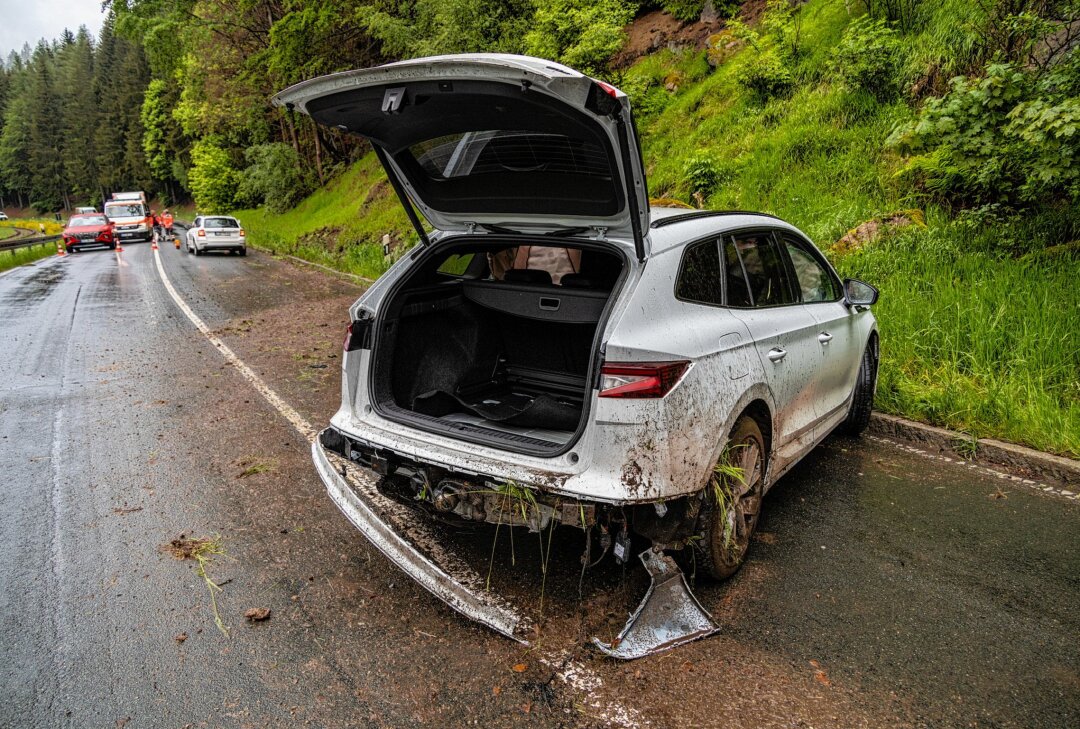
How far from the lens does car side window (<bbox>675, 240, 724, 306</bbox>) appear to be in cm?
337

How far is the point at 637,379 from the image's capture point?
115 inches

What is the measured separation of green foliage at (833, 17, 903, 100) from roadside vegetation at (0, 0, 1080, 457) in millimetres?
28

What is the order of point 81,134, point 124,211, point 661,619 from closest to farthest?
point 661,619 → point 124,211 → point 81,134

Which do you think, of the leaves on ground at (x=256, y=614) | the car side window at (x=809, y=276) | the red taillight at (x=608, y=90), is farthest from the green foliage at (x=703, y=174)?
the leaves on ground at (x=256, y=614)

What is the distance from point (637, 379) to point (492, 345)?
2.11m

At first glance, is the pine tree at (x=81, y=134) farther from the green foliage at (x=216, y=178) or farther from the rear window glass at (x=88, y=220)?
the rear window glass at (x=88, y=220)

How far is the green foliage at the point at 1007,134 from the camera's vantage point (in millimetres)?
5926

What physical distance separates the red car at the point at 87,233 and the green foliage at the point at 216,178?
43.4ft

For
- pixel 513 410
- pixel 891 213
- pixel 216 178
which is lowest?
pixel 513 410

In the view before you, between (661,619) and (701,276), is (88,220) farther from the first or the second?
(661,619)

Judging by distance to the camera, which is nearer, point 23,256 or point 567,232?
point 567,232

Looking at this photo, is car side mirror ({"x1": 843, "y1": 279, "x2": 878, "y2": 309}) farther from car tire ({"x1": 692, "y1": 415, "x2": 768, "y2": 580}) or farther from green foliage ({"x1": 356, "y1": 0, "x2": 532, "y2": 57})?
green foliage ({"x1": 356, "y1": 0, "x2": 532, "y2": 57})

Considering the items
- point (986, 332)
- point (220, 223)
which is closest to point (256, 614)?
point (986, 332)

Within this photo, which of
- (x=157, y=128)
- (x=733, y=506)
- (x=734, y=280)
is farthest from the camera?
(x=157, y=128)
